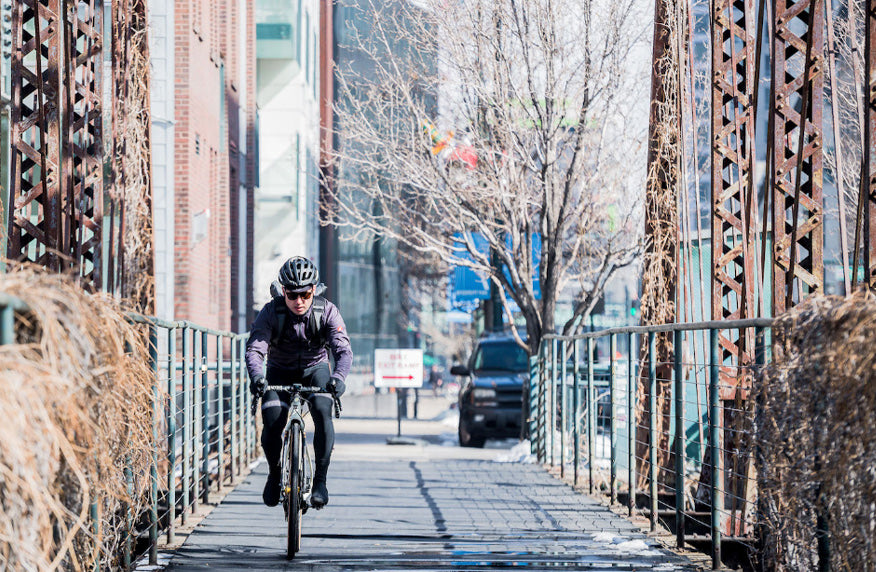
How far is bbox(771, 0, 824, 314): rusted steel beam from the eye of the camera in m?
8.36

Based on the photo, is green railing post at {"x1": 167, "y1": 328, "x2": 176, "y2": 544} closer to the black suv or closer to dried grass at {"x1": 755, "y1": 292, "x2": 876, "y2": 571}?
dried grass at {"x1": 755, "y1": 292, "x2": 876, "y2": 571}

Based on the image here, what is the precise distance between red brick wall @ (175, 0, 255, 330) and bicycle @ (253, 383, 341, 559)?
13562 mm

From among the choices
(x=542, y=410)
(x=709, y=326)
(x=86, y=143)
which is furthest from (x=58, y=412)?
(x=542, y=410)

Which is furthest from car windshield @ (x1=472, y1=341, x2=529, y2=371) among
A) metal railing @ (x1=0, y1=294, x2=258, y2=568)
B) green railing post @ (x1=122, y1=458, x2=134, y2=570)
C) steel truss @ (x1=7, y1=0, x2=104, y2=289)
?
green railing post @ (x1=122, y1=458, x2=134, y2=570)

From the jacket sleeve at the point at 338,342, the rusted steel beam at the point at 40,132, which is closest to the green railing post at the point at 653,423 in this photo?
the jacket sleeve at the point at 338,342

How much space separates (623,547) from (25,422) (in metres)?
5.25

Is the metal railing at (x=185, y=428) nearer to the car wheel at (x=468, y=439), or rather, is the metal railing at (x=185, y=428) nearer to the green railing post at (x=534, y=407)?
the green railing post at (x=534, y=407)

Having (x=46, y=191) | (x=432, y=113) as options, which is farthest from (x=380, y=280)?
(x=46, y=191)

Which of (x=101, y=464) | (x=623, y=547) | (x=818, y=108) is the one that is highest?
(x=818, y=108)

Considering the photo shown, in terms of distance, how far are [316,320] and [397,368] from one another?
17155mm

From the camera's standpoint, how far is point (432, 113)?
20.0 m

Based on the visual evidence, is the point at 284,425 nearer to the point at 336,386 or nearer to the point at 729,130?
the point at 336,386

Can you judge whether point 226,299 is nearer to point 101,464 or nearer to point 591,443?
point 591,443

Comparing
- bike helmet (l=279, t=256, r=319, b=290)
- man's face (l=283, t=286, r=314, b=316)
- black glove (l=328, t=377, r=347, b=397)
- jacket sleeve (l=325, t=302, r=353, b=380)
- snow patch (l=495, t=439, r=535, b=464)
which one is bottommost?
snow patch (l=495, t=439, r=535, b=464)
